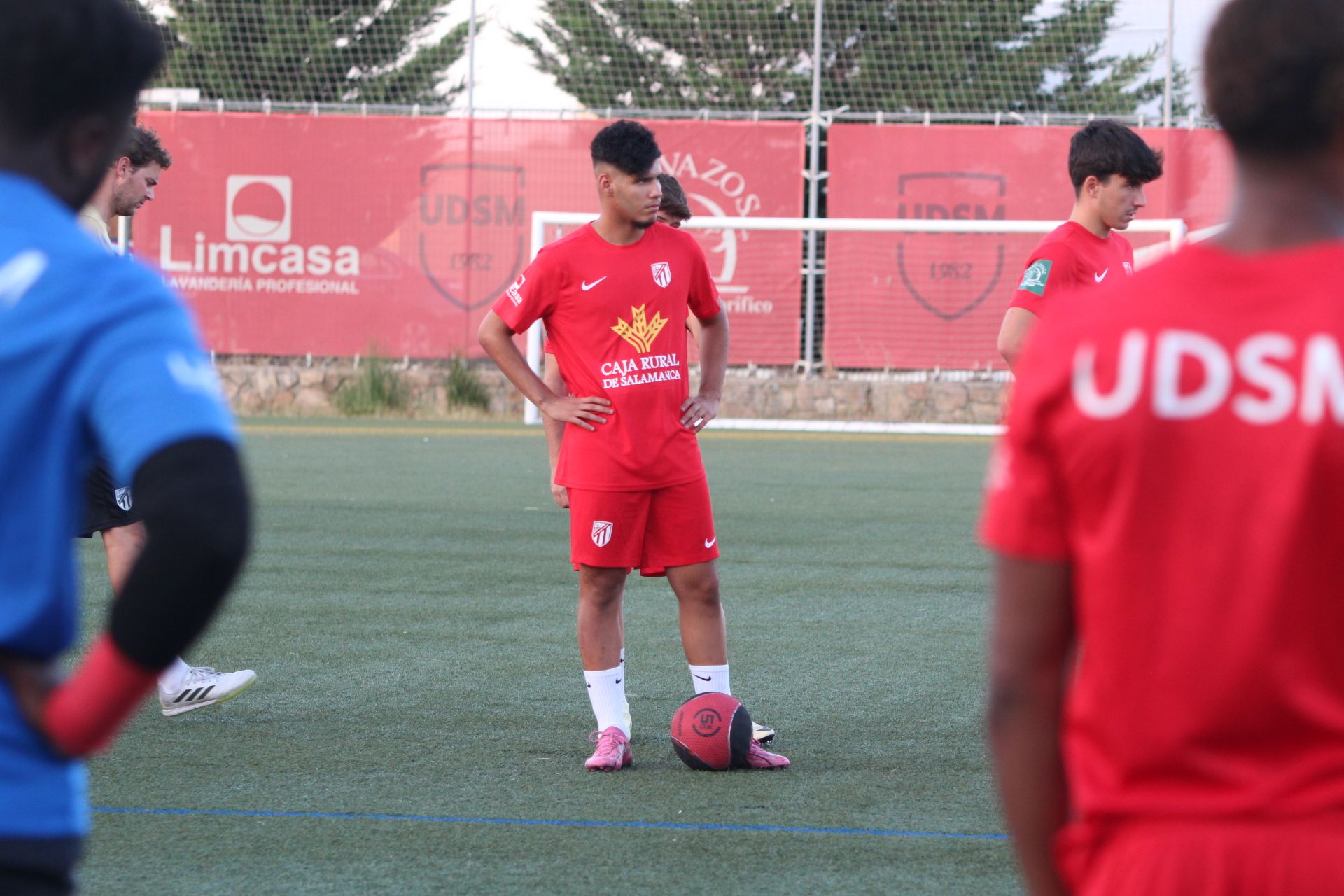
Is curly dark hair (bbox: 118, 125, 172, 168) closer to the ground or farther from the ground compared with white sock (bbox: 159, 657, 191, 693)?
farther from the ground

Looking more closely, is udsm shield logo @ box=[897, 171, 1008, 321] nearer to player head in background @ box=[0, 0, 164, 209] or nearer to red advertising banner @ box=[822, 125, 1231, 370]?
red advertising banner @ box=[822, 125, 1231, 370]

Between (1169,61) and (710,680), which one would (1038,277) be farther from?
(1169,61)

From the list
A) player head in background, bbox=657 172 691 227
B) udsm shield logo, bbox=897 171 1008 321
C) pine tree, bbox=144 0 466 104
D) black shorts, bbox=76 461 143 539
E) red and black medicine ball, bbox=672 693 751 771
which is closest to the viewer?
red and black medicine ball, bbox=672 693 751 771

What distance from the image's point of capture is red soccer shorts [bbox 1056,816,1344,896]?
137 centimetres

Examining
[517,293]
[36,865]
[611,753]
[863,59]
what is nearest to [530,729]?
[611,753]

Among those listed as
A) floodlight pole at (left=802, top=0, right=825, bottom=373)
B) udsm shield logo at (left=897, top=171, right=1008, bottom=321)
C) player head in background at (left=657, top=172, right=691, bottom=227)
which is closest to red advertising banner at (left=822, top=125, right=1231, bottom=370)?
udsm shield logo at (left=897, top=171, right=1008, bottom=321)

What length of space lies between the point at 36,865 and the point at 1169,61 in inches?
800

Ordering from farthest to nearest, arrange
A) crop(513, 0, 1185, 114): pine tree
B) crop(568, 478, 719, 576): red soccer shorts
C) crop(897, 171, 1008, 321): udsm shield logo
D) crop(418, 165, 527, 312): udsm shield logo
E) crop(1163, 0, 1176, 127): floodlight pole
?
crop(513, 0, 1185, 114): pine tree, crop(418, 165, 527, 312): udsm shield logo, crop(1163, 0, 1176, 127): floodlight pole, crop(897, 171, 1008, 321): udsm shield logo, crop(568, 478, 719, 576): red soccer shorts

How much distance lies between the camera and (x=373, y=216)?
20344 millimetres

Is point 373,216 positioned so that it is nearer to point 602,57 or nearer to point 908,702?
point 602,57

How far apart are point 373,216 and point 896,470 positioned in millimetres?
8370

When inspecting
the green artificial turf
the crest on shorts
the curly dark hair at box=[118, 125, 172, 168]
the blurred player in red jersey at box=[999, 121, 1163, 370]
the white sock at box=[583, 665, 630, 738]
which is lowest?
the green artificial turf

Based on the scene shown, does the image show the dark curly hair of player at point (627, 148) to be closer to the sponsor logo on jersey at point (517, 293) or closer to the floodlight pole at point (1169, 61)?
the sponsor logo on jersey at point (517, 293)

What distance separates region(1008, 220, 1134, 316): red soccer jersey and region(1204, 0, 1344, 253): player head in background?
3974mm
